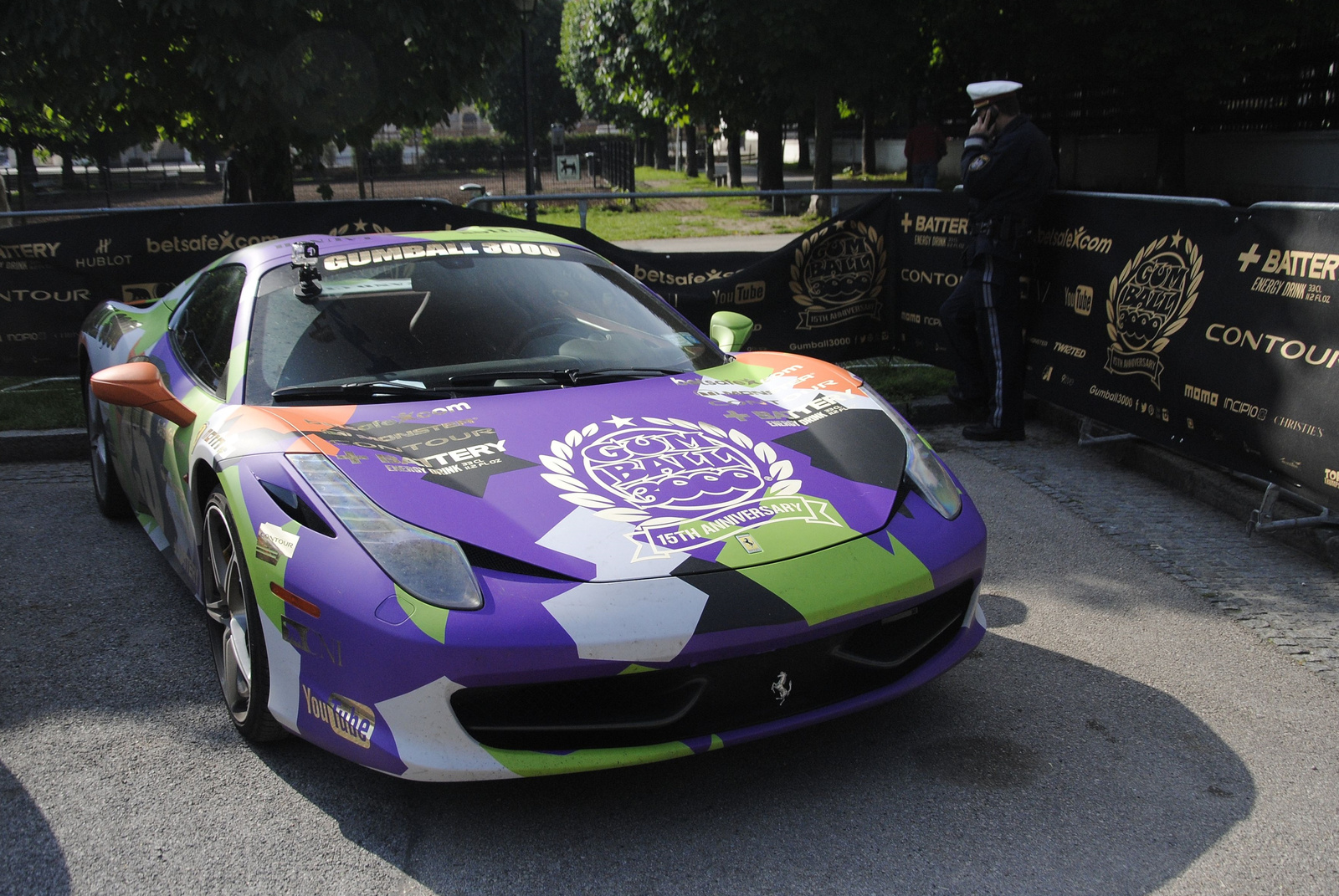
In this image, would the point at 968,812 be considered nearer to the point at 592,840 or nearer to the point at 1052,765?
the point at 1052,765

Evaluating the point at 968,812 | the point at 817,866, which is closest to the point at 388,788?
the point at 817,866

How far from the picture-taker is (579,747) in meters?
2.53

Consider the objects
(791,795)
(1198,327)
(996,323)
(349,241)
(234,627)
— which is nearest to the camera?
(791,795)

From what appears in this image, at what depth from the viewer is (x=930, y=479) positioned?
3.28 metres

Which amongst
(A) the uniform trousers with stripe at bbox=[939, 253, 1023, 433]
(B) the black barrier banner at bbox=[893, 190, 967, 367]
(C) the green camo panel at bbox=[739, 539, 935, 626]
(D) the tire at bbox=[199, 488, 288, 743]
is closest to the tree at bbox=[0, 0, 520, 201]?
(B) the black barrier banner at bbox=[893, 190, 967, 367]

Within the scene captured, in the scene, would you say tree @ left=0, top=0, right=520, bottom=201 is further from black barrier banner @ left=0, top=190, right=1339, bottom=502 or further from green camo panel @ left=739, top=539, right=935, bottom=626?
green camo panel @ left=739, top=539, right=935, bottom=626

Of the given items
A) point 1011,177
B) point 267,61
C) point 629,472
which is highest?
point 267,61

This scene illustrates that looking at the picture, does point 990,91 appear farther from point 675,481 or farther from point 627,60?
point 627,60

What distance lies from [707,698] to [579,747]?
0.32 m

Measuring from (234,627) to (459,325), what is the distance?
125 centimetres

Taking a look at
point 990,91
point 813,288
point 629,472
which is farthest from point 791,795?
point 813,288

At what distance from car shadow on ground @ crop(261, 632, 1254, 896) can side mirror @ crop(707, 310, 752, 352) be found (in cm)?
155

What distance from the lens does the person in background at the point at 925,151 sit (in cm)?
2083


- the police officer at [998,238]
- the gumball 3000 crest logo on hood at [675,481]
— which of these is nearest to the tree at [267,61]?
the police officer at [998,238]
